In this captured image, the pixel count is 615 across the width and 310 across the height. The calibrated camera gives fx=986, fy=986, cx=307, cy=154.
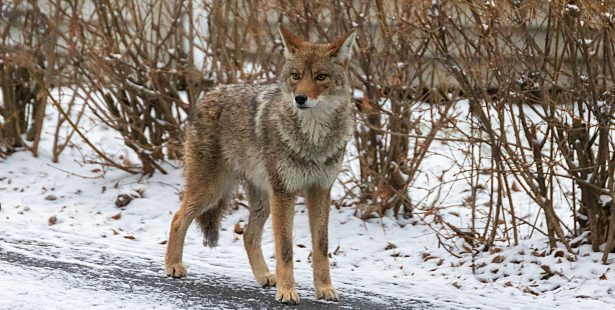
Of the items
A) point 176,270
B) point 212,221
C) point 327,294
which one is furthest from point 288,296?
point 212,221

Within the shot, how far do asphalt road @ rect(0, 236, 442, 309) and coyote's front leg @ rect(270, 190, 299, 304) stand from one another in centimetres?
16

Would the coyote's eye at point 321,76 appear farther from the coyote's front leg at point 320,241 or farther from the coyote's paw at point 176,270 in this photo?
the coyote's paw at point 176,270

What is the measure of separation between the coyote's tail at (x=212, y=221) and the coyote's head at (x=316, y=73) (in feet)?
4.34

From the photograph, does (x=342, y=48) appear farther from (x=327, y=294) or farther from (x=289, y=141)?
(x=327, y=294)

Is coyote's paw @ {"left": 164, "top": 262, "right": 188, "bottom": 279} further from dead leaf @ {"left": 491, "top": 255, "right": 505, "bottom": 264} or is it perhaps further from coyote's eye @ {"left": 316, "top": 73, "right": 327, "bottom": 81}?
dead leaf @ {"left": 491, "top": 255, "right": 505, "bottom": 264}

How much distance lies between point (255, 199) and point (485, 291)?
195 centimetres

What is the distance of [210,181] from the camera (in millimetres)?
7719

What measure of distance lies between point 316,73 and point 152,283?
201cm

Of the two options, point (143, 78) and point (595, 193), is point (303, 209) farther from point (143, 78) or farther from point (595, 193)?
point (595, 193)

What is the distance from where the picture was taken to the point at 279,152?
712 centimetres

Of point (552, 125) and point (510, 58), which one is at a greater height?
point (510, 58)

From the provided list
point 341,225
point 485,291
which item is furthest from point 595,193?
point 341,225

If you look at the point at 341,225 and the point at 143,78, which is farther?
the point at 143,78

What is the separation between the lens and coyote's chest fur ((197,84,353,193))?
708 cm
